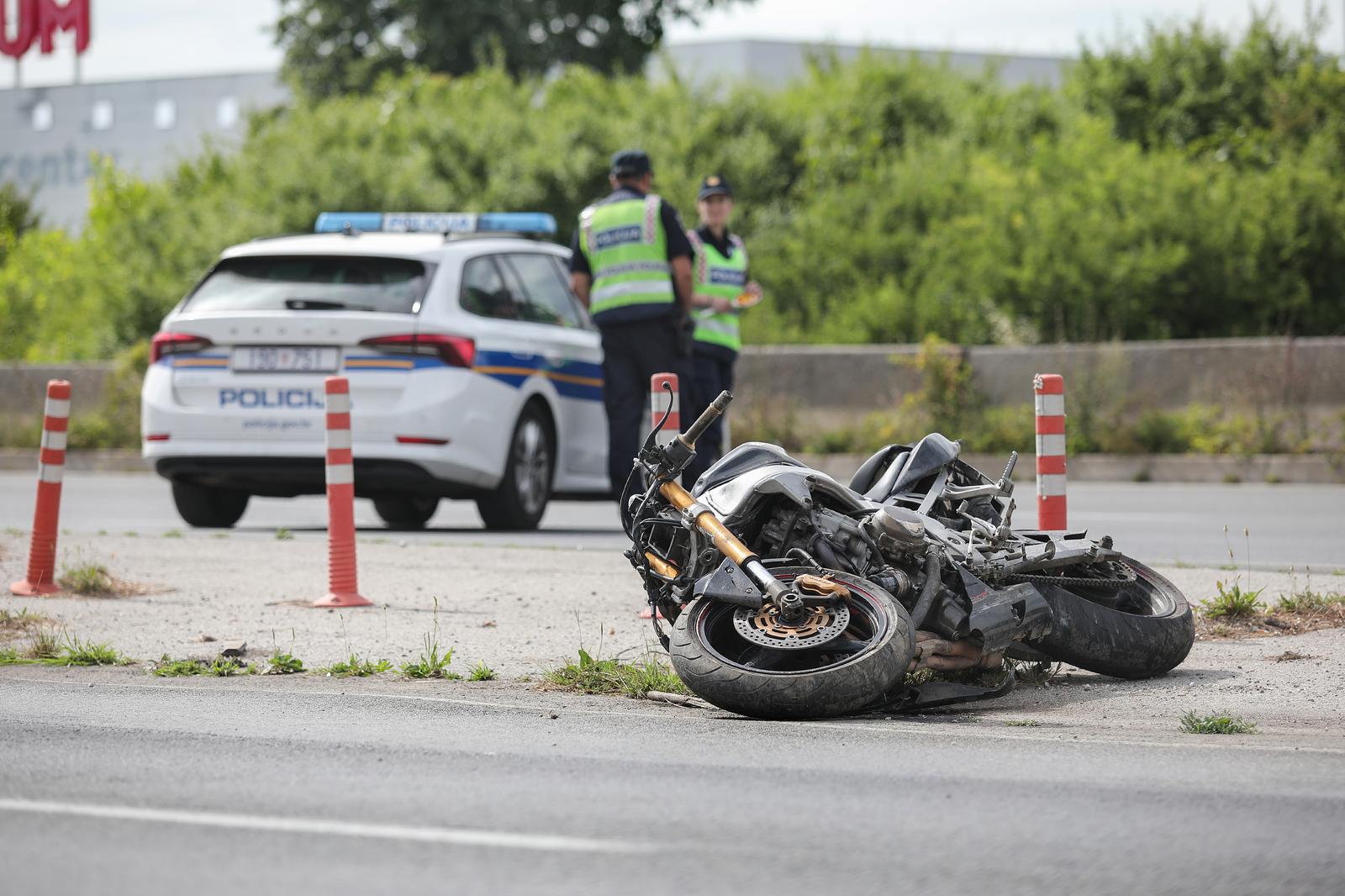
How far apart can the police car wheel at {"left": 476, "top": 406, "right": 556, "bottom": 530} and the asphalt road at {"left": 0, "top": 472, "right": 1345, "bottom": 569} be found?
0.13 meters

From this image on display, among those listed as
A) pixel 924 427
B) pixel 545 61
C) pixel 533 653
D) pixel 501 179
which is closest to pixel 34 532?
pixel 533 653

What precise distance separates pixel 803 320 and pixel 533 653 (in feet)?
48.1

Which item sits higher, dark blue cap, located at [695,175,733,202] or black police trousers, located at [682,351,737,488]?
dark blue cap, located at [695,175,733,202]

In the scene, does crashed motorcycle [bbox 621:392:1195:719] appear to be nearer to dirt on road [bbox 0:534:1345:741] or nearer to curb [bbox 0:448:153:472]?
dirt on road [bbox 0:534:1345:741]

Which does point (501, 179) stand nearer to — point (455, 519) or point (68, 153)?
point (455, 519)

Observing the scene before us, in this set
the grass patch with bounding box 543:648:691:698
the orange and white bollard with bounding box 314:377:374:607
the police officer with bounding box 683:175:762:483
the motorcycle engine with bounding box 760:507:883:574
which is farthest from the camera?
the police officer with bounding box 683:175:762:483

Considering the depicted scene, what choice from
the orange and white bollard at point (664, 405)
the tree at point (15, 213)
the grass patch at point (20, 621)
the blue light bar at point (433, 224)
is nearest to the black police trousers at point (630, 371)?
the orange and white bollard at point (664, 405)

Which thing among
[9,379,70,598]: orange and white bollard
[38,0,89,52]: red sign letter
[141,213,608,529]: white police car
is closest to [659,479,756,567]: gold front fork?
[9,379,70,598]: orange and white bollard

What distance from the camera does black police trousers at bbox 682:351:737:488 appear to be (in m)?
10.9

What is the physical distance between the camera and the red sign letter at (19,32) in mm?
45656

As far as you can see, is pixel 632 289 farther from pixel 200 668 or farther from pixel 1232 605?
pixel 200 668

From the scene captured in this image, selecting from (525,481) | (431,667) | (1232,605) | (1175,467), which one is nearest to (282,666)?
(431,667)

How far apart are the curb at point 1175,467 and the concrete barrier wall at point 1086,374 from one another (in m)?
0.54

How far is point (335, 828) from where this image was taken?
437 cm
